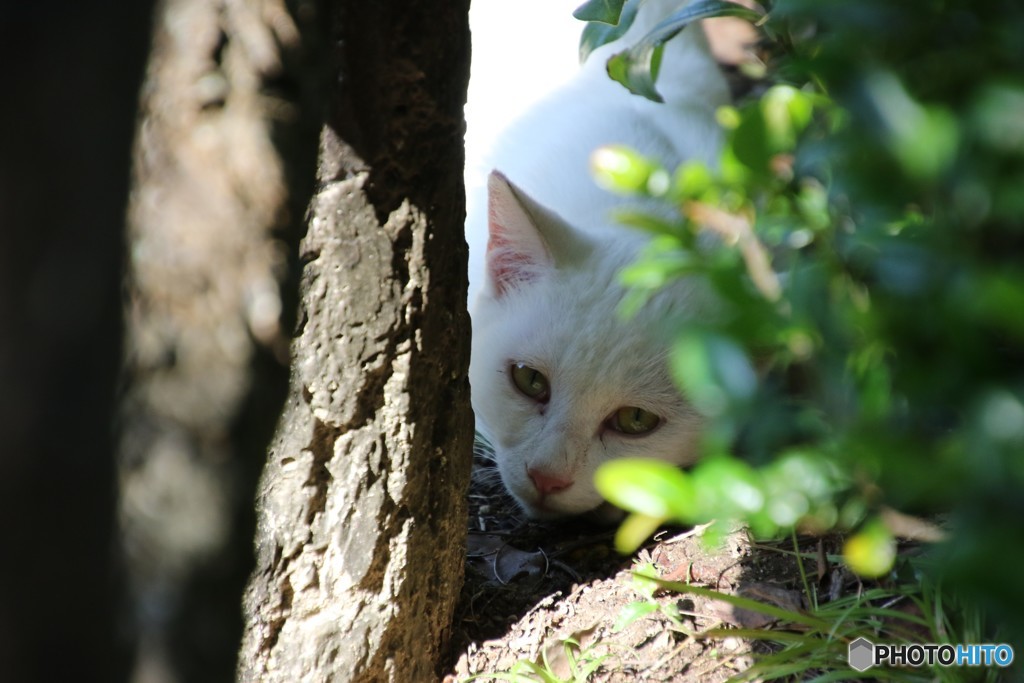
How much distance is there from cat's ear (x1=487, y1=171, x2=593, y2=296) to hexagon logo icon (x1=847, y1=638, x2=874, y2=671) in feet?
3.57

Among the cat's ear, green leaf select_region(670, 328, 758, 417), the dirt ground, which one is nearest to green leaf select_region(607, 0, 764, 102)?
the cat's ear

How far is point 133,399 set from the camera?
0.61 meters

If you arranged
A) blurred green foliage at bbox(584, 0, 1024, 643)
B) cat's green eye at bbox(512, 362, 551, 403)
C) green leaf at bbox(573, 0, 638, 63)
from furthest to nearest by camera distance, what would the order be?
1. cat's green eye at bbox(512, 362, 551, 403)
2. green leaf at bbox(573, 0, 638, 63)
3. blurred green foliage at bbox(584, 0, 1024, 643)

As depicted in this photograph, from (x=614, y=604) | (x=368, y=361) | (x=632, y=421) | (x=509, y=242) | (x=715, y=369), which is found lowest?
(x=614, y=604)

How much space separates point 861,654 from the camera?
1.40 m

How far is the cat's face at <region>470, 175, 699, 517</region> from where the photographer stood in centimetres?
197

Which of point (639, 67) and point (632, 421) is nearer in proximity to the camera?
point (639, 67)

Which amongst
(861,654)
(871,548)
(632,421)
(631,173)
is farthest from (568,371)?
(871,548)

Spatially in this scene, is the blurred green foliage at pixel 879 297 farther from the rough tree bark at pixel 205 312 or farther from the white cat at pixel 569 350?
the white cat at pixel 569 350

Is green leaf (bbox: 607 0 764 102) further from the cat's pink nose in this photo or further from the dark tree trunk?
the dark tree trunk

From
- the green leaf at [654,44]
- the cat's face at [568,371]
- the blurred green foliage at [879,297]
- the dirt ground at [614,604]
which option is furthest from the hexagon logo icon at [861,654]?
the green leaf at [654,44]

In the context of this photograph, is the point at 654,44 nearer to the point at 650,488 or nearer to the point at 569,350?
the point at 569,350

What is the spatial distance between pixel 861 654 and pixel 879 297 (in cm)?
101

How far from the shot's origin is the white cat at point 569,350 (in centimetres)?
197
